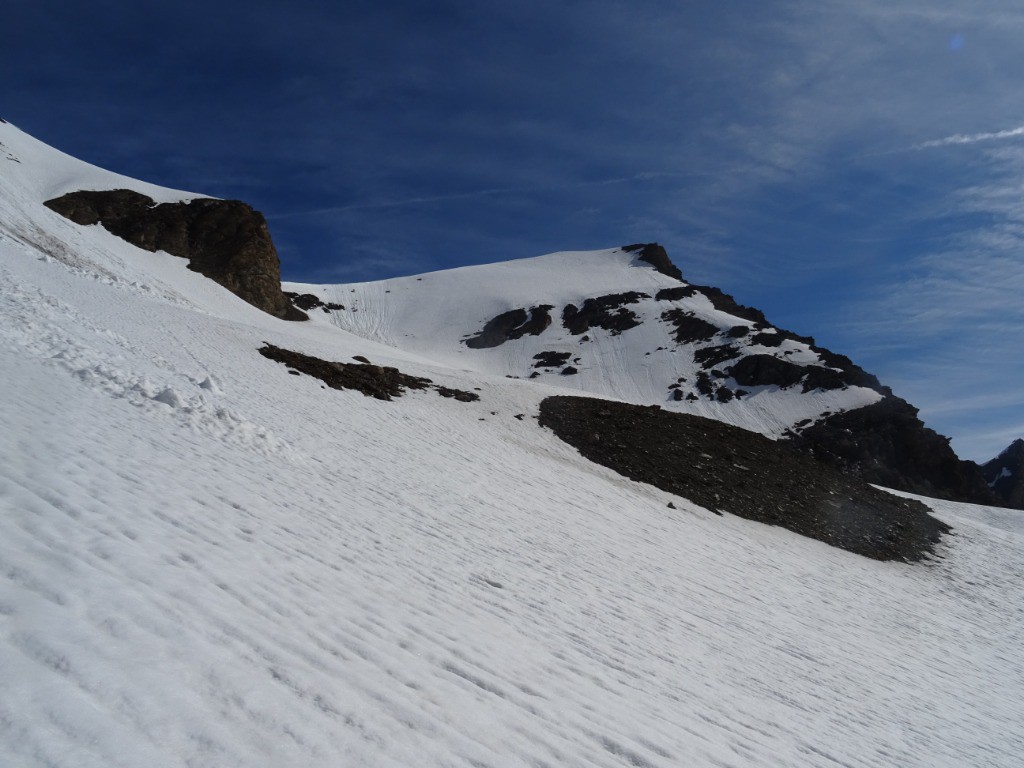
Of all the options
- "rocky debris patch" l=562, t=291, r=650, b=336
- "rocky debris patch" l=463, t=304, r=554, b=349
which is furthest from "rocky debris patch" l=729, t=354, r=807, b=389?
"rocky debris patch" l=463, t=304, r=554, b=349

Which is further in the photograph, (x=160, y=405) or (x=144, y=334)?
(x=144, y=334)

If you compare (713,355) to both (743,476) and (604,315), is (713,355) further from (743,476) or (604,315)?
(743,476)

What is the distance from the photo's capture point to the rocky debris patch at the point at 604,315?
86000 millimetres

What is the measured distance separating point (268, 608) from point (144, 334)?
16772mm

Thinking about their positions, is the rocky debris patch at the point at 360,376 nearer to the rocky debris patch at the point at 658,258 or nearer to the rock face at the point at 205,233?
the rock face at the point at 205,233

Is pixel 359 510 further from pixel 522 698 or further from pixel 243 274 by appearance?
pixel 243 274

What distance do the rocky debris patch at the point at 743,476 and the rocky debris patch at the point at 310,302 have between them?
72.4 m

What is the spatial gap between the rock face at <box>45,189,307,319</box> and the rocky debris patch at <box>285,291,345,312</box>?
16717mm

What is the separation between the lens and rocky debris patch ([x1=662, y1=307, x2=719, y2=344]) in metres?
77.3

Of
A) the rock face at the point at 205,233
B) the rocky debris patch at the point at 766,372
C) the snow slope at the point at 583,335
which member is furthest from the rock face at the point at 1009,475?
the rock face at the point at 205,233

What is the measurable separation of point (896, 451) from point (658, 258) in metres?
75.3

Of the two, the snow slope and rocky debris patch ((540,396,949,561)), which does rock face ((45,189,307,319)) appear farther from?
rocky debris patch ((540,396,949,561))

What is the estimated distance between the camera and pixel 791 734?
5.81m

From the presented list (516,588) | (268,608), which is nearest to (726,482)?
(516,588)
